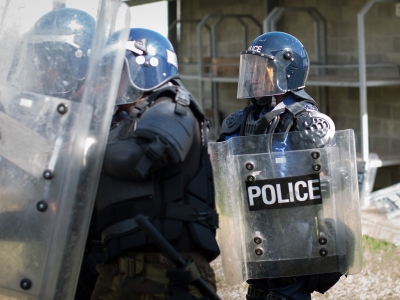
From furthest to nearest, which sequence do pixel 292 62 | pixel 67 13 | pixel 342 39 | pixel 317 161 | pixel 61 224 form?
pixel 342 39, pixel 292 62, pixel 317 161, pixel 67 13, pixel 61 224

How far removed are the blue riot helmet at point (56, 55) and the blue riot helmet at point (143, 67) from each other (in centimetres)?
17

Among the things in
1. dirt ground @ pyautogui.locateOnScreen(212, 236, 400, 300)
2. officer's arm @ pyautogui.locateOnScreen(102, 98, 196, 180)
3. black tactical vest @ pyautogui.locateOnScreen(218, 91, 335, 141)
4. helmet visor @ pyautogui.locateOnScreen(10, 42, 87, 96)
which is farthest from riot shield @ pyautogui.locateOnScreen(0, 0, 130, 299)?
dirt ground @ pyautogui.locateOnScreen(212, 236, 400, 300)

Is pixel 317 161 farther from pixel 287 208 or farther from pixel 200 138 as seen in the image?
pixel 200 138

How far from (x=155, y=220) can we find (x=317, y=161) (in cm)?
84

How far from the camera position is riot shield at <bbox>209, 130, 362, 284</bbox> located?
2900mm

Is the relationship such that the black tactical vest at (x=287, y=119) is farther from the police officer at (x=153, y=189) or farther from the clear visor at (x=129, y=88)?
the clear visor at (x=129, y=88)

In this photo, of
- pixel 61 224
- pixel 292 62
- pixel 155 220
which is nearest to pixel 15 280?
pixel 61 224

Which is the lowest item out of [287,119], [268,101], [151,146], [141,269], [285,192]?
[141,269]

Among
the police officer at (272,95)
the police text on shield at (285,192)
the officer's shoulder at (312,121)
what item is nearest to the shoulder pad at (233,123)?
the police officer at (272,95)

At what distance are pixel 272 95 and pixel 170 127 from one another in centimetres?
106

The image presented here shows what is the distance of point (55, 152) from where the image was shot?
243cm

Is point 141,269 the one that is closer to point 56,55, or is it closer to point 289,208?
point 289,208

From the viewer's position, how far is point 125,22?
253cm

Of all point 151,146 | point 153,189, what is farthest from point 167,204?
point 151,146
